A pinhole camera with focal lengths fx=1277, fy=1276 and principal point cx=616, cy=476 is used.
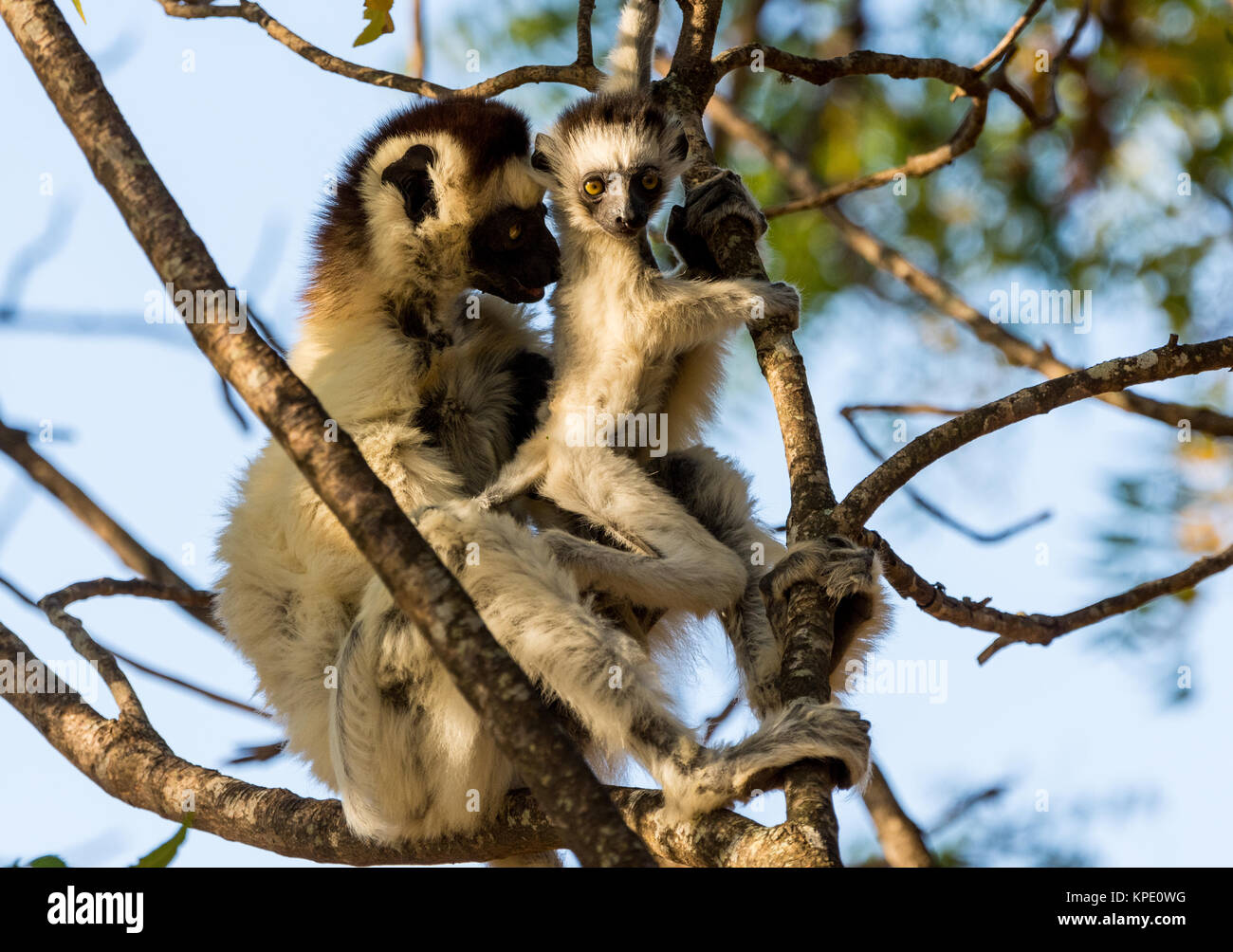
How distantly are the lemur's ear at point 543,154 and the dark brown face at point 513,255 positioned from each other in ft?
0.73

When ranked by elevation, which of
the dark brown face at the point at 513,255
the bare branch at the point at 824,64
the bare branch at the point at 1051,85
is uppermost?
the bare branch at the point at 1051,85

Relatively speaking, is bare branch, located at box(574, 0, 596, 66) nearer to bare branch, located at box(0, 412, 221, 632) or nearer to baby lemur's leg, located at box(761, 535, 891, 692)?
baby lemur's leg, located at box(761, 535, 891, 692)

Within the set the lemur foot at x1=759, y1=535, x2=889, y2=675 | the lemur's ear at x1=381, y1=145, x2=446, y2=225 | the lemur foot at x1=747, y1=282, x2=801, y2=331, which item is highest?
the lemur's ear at x1=381, y1=145, x2=446, y2=225

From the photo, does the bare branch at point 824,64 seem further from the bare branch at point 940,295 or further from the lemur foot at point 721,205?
the bare branch at point 940,295

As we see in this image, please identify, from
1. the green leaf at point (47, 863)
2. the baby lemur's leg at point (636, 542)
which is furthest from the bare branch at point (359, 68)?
the green leaf at point (47, 863)

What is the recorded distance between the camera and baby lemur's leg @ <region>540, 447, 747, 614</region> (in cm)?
503

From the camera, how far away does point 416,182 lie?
592 cm

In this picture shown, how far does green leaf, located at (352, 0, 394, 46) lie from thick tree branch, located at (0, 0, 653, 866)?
144 centimetres

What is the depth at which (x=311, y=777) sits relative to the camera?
18.3 feet

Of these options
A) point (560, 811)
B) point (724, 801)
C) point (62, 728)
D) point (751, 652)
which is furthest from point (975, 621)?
point (62, 728)

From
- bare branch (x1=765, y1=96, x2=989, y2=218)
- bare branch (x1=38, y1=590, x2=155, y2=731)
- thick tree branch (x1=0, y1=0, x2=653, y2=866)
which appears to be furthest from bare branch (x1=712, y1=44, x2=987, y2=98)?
bare branch (x1=38, y1=590, x2=155, y2=731)

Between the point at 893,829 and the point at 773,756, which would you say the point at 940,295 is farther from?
the point at 773,756

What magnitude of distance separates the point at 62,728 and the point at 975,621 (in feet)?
13.2

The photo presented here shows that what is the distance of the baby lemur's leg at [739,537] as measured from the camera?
5094 mm
